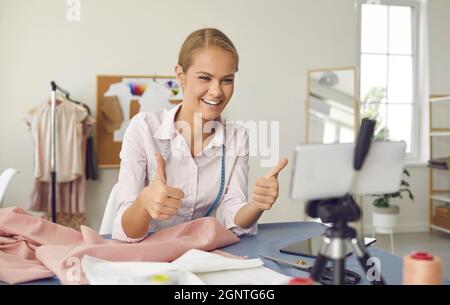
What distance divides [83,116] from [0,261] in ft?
8.84

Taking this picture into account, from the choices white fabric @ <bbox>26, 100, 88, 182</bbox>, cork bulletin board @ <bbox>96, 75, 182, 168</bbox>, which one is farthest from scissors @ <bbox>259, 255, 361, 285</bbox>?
cork bulletin board @ <bbox>96, 75, 182, 168</bbox>

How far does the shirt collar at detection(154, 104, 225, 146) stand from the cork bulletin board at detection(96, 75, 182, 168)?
2457 mm

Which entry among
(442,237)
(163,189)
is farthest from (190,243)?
(442,237)

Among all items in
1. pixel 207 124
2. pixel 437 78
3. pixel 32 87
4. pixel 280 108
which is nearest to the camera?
pixel 207 124

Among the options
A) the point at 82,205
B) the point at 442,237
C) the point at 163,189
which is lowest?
the point at 442,237

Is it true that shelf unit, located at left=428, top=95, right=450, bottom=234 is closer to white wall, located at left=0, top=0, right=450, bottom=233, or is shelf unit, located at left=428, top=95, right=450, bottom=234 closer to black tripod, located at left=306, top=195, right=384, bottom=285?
white wall, located at left=0, top=0, right=450, bottom=233

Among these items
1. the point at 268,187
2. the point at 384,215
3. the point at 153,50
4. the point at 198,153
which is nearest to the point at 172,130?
the point at 198,153

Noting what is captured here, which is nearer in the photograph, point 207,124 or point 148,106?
point 207,124

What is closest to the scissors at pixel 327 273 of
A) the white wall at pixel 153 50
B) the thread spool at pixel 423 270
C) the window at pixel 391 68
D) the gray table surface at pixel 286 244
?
the gray table surface at pixel 286 244

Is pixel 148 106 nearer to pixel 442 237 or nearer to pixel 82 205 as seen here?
pixel 82 205

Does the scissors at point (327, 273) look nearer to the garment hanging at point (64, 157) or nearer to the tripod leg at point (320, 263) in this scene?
the tripod leg at point (320, 263)

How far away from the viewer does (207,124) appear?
4.58ft

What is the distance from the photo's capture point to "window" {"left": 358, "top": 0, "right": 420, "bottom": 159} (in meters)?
4.66

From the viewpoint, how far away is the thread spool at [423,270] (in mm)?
642
